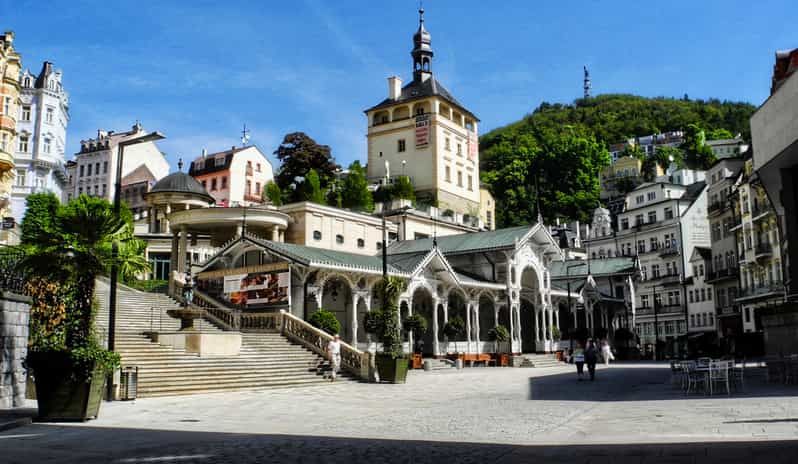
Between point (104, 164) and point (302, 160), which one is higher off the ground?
point (104, 164)

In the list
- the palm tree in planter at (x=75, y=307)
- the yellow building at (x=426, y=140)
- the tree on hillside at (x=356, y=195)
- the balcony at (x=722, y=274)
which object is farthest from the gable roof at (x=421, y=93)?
the palm tree in planter at (x=75, y=307)

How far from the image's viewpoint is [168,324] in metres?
31.9

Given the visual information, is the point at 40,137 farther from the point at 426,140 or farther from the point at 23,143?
the point at 426,140

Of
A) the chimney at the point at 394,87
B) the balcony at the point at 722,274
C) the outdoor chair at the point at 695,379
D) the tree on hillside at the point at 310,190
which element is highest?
the chimney at the point at 394,87

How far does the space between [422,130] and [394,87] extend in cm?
782

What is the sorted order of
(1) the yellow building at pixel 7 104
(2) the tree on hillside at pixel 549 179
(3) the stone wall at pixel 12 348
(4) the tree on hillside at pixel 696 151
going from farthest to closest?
(4) the tree on hillside at pixel 696 151, (2) the tree on hillside at pixel 549 179, (1) the yellow building at pixel 7 104, (3) the stone wall at pixel 12 348

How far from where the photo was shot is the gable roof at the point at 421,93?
81062 millimetres

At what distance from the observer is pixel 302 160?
77.4 meters

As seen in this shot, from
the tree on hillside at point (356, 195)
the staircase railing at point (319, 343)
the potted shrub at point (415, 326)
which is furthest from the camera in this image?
the tree on hillside at point (356, 195)

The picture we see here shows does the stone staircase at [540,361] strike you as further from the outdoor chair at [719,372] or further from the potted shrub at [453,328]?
the outdoor chair at [719,372]

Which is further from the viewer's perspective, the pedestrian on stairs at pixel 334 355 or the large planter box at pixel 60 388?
the pedestrian on stairs at pixel 334 355

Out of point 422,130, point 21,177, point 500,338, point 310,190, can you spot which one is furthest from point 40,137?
point 500,338

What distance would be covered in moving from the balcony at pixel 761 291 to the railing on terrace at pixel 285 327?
35287 mm

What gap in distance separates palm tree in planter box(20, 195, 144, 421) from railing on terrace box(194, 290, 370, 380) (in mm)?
12967
